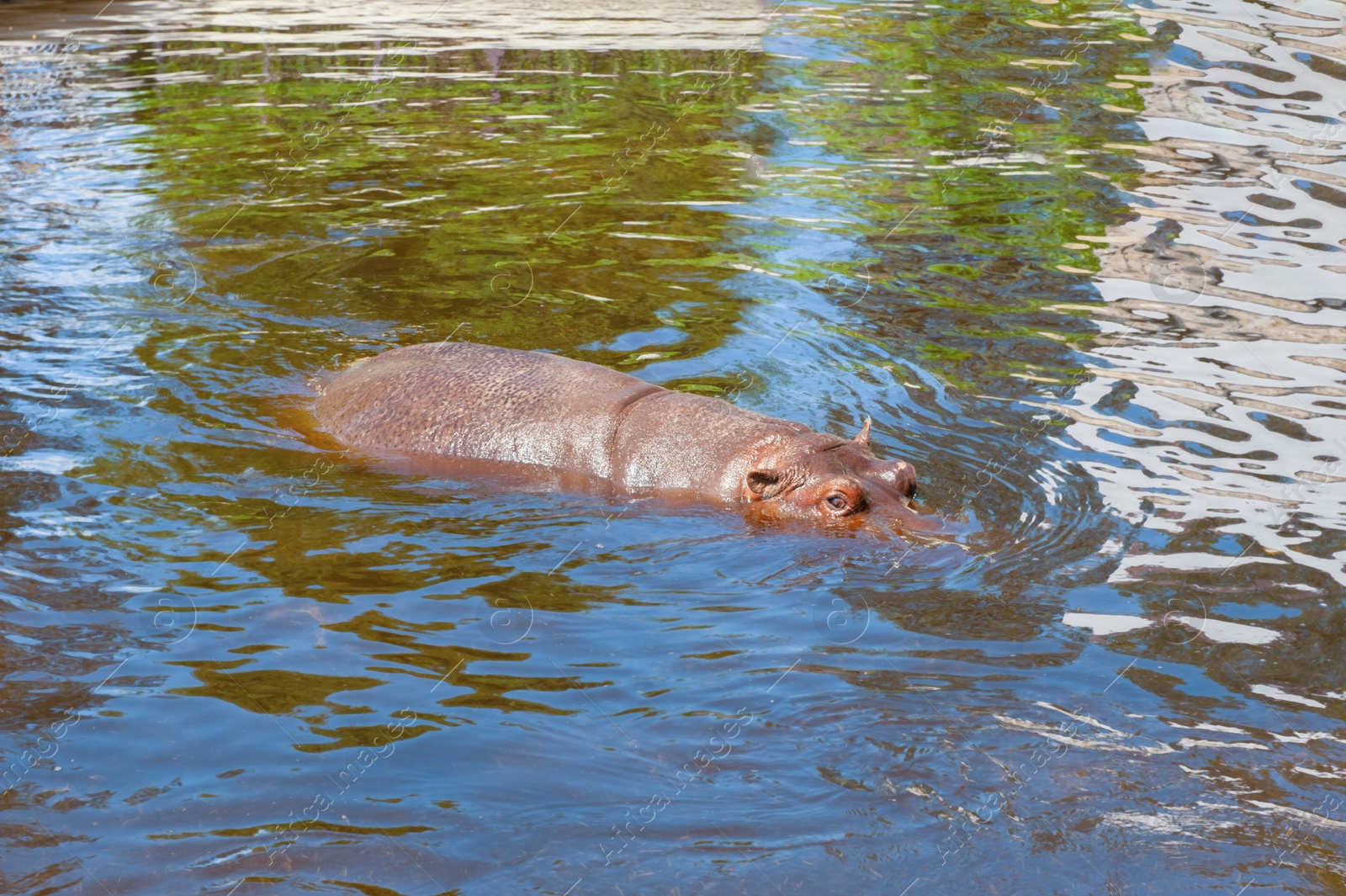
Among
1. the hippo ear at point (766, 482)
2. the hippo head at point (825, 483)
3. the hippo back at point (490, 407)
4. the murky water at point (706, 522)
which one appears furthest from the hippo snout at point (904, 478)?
the hippo back at point (490, 407)

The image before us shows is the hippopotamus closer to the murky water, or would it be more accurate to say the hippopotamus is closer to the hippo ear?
the hippo ear

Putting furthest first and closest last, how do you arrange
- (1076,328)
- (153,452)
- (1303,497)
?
1. (1076,328)
2. (153,452)
3. (1303,497)

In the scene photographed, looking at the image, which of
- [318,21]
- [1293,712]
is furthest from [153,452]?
[318,21]

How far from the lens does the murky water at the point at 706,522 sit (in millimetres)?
4836

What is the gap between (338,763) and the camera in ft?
17.1

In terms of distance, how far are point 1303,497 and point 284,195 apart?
11283 mm

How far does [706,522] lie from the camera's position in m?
7.64

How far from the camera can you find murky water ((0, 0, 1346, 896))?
4.84 m

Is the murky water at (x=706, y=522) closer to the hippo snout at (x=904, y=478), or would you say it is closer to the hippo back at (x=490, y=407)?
the hippo snout at (x=904, y=478)

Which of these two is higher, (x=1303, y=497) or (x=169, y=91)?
(x=169, y=91)

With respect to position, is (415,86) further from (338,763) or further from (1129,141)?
(338,763)

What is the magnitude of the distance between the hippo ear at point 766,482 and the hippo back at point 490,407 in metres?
0.91

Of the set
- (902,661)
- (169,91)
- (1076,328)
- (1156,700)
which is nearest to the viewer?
(1156,700)

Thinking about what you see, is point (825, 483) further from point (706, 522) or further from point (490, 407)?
point (490, 407)
